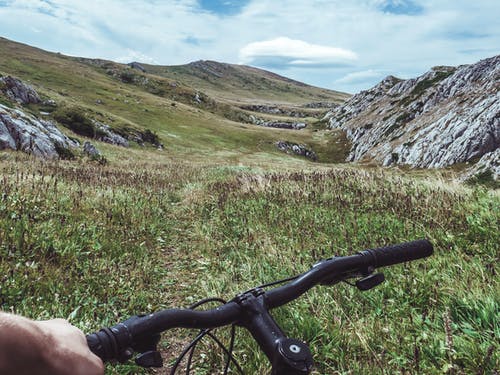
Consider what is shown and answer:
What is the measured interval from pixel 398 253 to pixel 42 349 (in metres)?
2.22

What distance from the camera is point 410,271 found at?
5.16 meters

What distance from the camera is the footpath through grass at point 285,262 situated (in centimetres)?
375

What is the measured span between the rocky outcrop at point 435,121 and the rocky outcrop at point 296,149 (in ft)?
38.0

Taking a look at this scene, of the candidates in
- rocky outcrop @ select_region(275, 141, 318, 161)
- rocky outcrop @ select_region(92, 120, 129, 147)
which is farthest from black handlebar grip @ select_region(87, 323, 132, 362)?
rocky outcrop @ select_region(275, 141, 318, 161)

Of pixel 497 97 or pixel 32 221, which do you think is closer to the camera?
pixel 32 221

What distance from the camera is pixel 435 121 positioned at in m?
69.1

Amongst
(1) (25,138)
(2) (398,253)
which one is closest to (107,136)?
(1) (25,138)

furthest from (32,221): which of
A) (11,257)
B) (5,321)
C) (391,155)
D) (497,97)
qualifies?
(391,155)

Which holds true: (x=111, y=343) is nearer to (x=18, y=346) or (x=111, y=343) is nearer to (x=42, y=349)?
(x=42, y=349)

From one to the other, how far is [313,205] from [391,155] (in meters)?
66.6

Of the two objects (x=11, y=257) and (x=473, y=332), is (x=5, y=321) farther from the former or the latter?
(x=11, y=257)

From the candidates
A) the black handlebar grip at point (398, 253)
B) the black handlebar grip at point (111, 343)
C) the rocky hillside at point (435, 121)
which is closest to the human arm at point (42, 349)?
the black handlebar grip at point (111, 343)

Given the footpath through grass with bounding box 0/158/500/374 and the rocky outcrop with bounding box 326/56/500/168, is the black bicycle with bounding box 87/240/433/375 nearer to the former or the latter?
the footpath through grass with bounding box 0/158/500/374

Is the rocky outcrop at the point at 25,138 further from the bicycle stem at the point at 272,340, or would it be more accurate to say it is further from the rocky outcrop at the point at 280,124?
the rocky outcrop at the point at 280,124
